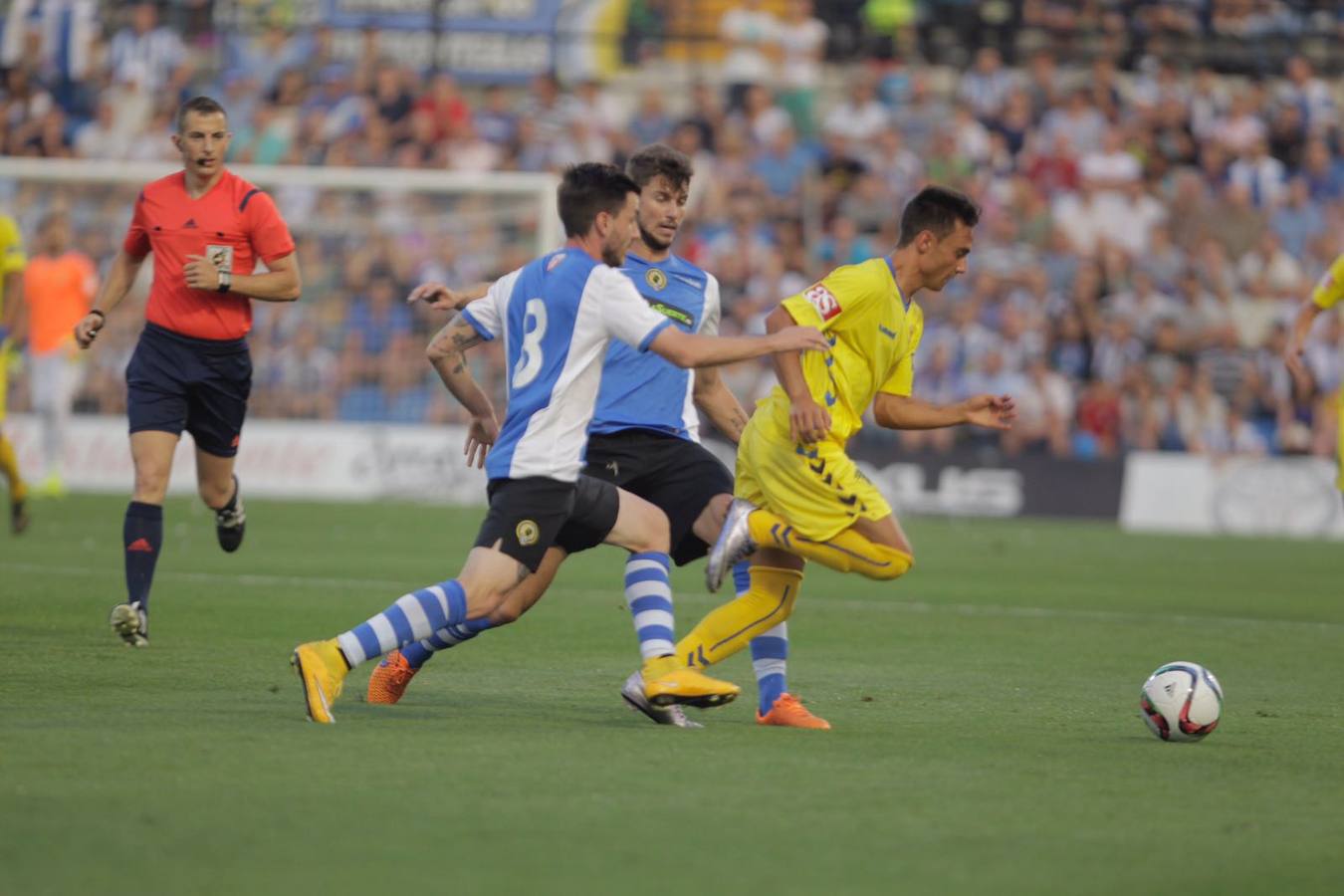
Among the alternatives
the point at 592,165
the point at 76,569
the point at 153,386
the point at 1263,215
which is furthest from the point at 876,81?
the point at 592,165

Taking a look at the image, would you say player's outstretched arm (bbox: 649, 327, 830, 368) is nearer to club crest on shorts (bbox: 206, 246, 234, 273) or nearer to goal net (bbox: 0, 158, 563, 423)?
club crest on shorts (bbox: 206, 246, 234, 273)

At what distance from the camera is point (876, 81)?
26.2 metres

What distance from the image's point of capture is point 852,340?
23.9 feet

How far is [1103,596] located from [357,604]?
5.21 metres

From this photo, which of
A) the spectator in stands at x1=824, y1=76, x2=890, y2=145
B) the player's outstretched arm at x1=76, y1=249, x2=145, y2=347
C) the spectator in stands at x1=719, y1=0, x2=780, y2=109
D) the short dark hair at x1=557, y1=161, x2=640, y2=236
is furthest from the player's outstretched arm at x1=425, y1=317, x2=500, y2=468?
the spectator in stands at x1=719, y1=0, x2=780, y2=109

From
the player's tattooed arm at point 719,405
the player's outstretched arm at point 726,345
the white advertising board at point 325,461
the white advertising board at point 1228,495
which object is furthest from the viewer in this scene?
the white advertising board at point 325,461

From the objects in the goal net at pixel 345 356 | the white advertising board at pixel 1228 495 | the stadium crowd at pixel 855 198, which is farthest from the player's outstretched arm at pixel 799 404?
the white advertising board at pixel 1228 495

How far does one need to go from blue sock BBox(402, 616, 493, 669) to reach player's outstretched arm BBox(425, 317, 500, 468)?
2.00ft

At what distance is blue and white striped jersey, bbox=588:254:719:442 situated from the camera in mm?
7883

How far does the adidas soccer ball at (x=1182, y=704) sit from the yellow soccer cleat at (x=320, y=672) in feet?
9.05

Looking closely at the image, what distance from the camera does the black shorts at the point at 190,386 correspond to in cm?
931

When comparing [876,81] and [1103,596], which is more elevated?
[876,81]

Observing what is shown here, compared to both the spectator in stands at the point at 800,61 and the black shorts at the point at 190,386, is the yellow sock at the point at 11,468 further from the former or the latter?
the spectator in stands at the point at 800,61

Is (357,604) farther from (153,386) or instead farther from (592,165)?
(592,165)
